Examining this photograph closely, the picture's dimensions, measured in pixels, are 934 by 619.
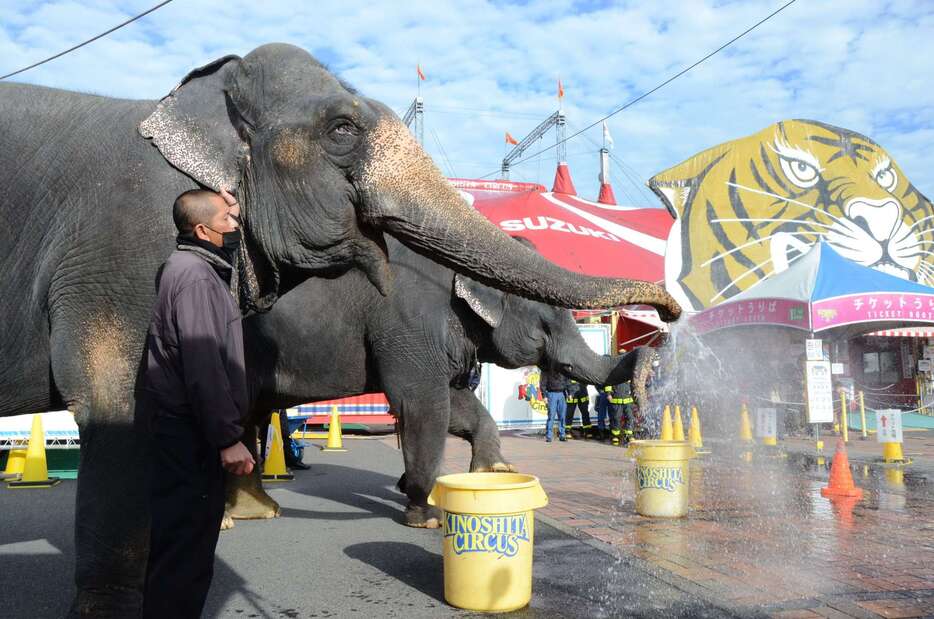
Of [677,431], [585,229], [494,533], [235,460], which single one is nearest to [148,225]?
[235,460]

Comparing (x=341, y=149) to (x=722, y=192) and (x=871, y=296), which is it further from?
(x=722, y=192)

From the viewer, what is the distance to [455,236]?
99.3 inches

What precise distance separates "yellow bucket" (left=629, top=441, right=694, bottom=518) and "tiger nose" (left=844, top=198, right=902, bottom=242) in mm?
15282

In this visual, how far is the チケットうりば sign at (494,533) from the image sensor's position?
3877 mm

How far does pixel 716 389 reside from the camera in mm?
16016

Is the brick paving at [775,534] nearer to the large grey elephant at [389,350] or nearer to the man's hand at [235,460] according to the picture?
the large grey elephant at [389,350]

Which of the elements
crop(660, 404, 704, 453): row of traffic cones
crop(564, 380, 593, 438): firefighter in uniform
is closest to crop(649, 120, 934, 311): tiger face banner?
crop(564, 380, 593, 438): firefighter in uniform

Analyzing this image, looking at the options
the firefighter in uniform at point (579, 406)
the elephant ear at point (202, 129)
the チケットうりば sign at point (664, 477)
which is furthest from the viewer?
the firefighter in uniform at point (579, 406)

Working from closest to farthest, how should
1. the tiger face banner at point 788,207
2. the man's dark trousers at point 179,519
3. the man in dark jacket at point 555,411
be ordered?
1. the man's dark trousers at point 179,519
2. the man in dark jacket at point 555,411
3. the tiger face banner at point 788,207

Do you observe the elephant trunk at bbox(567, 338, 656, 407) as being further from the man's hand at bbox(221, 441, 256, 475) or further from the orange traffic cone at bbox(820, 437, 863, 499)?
the man's hand at bbox(221, 441, 256, 475)

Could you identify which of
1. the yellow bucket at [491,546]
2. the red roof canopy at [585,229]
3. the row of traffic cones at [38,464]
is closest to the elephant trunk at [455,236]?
the yellow bucket at [491,546]

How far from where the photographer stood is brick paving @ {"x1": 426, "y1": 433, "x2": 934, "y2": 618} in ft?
13.4

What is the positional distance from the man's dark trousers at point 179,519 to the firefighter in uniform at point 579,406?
13003 mm

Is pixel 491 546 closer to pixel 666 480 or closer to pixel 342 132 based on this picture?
pixel 342 132
